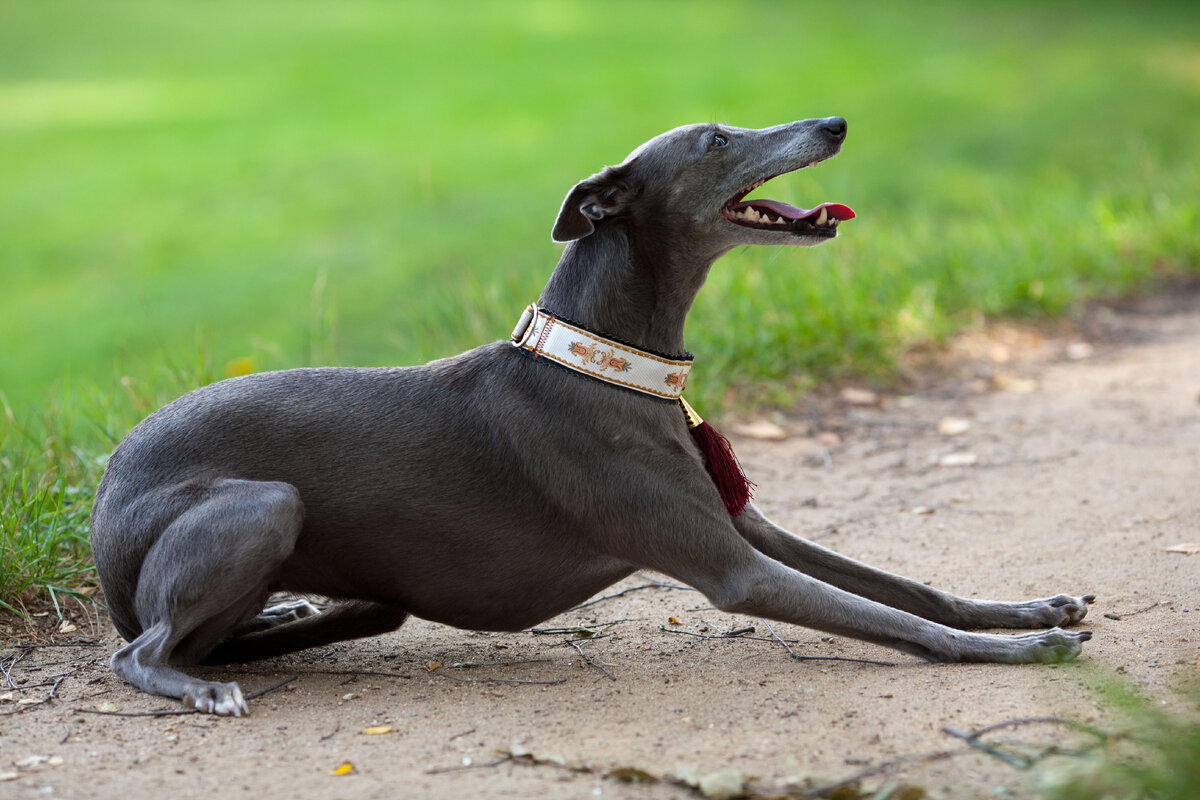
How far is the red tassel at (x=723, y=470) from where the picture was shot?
367 centimetres

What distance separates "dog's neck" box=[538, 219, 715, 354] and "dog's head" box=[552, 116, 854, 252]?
63mm

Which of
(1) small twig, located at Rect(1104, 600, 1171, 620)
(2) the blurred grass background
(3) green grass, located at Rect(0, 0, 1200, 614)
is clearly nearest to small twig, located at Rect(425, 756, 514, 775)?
(1) small twig, located at Rect(1104, 600, 1171, 620)

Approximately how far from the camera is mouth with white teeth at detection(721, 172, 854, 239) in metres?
3.67

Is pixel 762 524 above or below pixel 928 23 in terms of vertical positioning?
below

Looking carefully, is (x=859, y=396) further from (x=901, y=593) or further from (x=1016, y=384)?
(x=901, y=593)

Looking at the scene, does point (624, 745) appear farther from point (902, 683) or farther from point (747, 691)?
point (902, 683)

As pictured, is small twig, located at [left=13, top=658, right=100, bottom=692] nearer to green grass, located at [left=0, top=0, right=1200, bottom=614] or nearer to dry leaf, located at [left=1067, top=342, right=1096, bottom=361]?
green grass, located at [left=0, top=0, right=1200, bottom=614]

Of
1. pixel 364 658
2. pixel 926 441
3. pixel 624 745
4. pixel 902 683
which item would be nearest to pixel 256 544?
pixel 364 658

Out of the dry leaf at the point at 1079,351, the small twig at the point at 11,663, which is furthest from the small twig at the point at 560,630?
the dry leaf at the point at 1079,351

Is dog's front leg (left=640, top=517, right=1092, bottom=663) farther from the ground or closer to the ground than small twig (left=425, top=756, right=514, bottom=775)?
farther from the ground

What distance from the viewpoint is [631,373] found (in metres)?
3.55

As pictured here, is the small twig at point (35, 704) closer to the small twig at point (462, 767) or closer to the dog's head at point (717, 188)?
the small twig at point (462, 767)

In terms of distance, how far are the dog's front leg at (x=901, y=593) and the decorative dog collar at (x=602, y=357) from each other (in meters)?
0.58

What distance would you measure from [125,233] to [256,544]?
9881 mm
